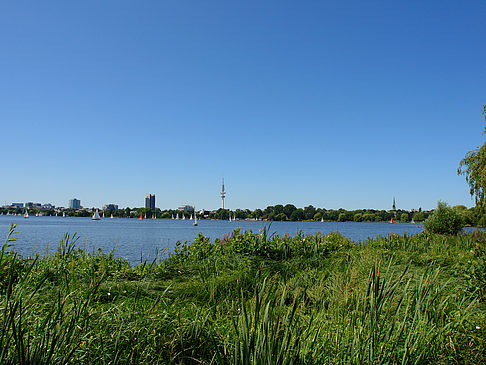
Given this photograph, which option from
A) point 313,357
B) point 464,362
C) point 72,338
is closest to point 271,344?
point 313,357

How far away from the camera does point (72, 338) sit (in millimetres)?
2225

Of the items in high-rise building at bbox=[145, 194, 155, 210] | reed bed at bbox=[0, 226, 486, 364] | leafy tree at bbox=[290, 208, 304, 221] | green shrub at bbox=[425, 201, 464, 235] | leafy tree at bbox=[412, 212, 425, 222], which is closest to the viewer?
reed bed at bbox=[0, 226, 486, 364]

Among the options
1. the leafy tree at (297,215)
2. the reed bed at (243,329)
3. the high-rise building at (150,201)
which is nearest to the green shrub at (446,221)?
the reed bed at (243,329)

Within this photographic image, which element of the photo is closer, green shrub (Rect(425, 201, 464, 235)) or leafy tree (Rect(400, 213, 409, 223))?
green shrub (Rect(425, 201, 464, 235))

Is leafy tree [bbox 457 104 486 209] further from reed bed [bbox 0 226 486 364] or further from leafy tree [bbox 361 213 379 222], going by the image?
leafy tree [bbox 361 213 379 222]

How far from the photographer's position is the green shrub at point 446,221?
1872 cm

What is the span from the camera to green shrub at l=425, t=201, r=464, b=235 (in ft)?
61.4

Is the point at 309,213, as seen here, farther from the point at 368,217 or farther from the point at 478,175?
the point at 478,175

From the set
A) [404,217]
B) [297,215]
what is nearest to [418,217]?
[404,217]

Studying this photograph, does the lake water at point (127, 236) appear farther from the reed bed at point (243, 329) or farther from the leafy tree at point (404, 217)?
the leafy tree at point (404, 217)

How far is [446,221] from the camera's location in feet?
61.6

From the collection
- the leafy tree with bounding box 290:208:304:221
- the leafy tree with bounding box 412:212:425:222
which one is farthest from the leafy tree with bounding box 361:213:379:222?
the leafy tree with bounding box 290:208:304:221

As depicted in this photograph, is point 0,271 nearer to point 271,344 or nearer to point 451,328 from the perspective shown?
point 271,344

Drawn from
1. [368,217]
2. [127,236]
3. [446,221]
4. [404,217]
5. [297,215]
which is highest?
[446,221]
